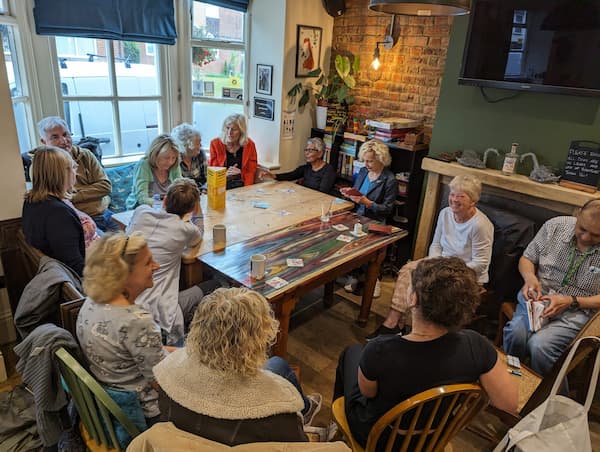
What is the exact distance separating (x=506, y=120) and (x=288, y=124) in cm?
197

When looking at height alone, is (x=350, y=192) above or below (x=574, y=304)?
above

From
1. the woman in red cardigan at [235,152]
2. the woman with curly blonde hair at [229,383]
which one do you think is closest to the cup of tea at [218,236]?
the woman with curly blonde hair at [229,383]

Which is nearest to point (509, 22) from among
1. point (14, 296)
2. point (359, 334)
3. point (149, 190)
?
point (359, 334)

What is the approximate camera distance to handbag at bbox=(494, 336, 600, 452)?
129 centimetres

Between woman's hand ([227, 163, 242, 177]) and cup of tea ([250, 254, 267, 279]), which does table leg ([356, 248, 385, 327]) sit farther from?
woman's hand ([227, 163, 242, 177])

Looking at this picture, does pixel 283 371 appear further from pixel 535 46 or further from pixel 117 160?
pixel 117 160

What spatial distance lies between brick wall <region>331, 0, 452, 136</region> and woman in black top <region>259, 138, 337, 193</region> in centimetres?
71

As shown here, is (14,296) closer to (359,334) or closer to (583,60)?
(359,334)

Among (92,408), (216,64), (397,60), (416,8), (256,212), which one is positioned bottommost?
(92,408)

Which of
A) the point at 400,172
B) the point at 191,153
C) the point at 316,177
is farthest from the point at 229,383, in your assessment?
the point at 400,172

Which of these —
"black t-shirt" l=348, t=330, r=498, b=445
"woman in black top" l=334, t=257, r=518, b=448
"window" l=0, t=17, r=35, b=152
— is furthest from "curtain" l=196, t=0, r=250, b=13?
"black t-shirt" l=348, t=330, r=498, b=445

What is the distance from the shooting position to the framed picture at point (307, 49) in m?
4.01

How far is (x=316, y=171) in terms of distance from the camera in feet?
12.6

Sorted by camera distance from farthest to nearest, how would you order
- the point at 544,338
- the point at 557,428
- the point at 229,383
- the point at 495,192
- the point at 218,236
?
the point at 495,192 → the point at 218,236 → the point at 544,338 → the point at 557,428 → the point at 229,383
